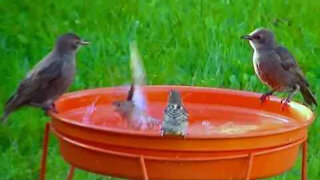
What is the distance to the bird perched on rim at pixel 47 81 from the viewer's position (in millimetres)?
4379

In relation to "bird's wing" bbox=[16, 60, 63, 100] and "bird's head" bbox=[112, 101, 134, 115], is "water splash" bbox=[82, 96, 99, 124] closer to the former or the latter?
"bird's head" bbox=[112, 101, 134, 115]

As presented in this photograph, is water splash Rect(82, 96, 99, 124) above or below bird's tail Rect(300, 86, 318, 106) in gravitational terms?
above

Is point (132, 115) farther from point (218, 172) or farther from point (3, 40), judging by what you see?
point (3, 40)

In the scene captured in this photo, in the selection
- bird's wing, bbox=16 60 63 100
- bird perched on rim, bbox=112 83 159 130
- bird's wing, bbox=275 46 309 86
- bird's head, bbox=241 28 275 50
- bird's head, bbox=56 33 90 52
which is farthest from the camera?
bird's head, bbox=241 28 275 50

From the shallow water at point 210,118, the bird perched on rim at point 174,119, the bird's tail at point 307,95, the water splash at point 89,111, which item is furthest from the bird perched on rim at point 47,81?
the bird's tail at point 307,95

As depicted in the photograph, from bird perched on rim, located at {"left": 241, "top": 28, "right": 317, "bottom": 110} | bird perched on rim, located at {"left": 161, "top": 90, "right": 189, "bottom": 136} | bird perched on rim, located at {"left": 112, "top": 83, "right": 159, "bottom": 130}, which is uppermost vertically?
bird perched on rim, located at {"left": 161, "top": 90, "right": 189, "bottom": 136}

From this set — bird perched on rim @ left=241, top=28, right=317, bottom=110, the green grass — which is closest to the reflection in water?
bird perched on rim @ left=241, top=28, right=317, bottom=110

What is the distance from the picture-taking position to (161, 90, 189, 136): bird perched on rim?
3.12 meters

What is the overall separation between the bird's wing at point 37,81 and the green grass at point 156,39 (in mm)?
1212

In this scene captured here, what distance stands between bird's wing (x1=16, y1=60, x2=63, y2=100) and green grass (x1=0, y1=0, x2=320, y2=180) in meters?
1.21

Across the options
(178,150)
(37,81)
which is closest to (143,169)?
(178,150)

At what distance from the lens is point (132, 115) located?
3.68m

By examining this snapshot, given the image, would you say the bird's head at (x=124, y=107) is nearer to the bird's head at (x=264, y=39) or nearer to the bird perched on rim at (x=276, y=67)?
the bird perched on rim at (x=276, y=67)

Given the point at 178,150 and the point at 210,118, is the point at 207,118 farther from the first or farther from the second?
the point at 178,150
